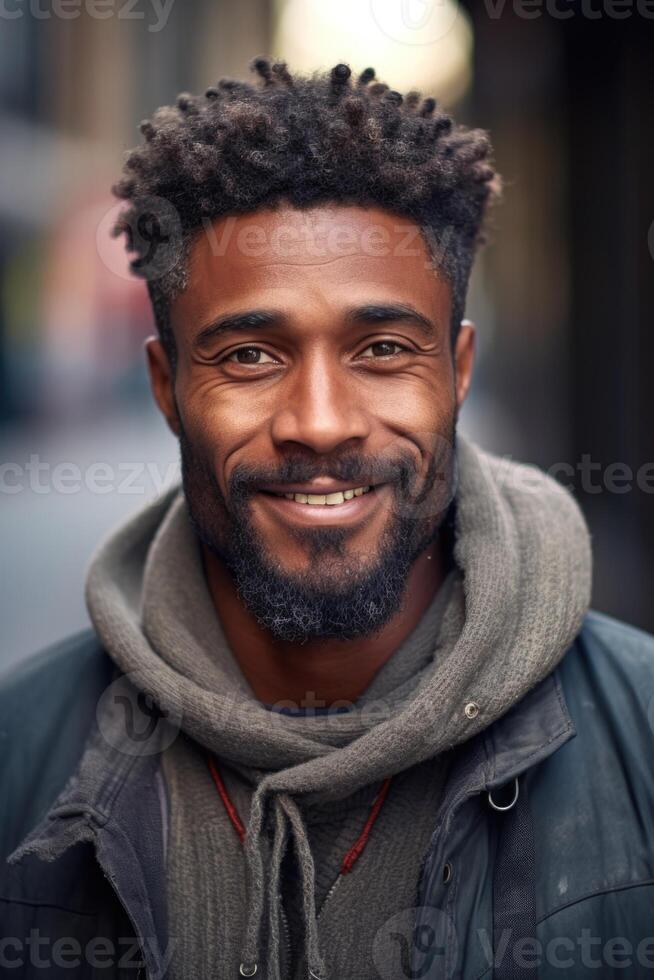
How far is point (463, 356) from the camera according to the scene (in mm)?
2727

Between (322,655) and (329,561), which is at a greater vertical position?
(329,561)

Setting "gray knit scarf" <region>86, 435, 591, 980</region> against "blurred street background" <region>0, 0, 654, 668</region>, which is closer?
"gray knit scarf" <region>86, 435, 591, 980</region>

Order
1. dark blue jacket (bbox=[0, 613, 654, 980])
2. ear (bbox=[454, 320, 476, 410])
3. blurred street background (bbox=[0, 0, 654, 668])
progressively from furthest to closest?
blurred street background (bbox=[0, 0, 654, 668])
ear (bbox=[454, 320, 476, 410])
dark blue jacket (bbox=[0, 613, 654, 980])

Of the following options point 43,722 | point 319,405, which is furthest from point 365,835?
point 319,405

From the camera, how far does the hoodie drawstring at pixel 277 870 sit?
2129mm

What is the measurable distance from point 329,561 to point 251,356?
510mm

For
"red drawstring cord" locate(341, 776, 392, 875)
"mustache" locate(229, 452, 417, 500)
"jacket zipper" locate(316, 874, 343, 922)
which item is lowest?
"jacket zipper" locate(316, 874, 343, 922)

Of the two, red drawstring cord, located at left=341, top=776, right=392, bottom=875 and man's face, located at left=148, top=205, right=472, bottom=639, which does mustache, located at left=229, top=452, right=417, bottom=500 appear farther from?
red drawstring cord, located at left=341, top=776, right=392, bottom=875

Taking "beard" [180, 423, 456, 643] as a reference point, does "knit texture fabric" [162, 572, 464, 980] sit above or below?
below

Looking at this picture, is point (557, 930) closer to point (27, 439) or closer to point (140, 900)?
Result: point (140, 900)

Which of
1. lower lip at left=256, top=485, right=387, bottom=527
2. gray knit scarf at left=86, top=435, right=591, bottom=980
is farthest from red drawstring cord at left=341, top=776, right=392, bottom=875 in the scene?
lower lip at left=256, top=485, right=387, bottom=527

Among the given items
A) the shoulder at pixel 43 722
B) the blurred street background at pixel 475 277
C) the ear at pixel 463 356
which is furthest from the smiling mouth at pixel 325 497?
the blurred street background at pixel 475 277

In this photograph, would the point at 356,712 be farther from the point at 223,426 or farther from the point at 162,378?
the point at 162,378

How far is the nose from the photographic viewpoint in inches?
86.9
